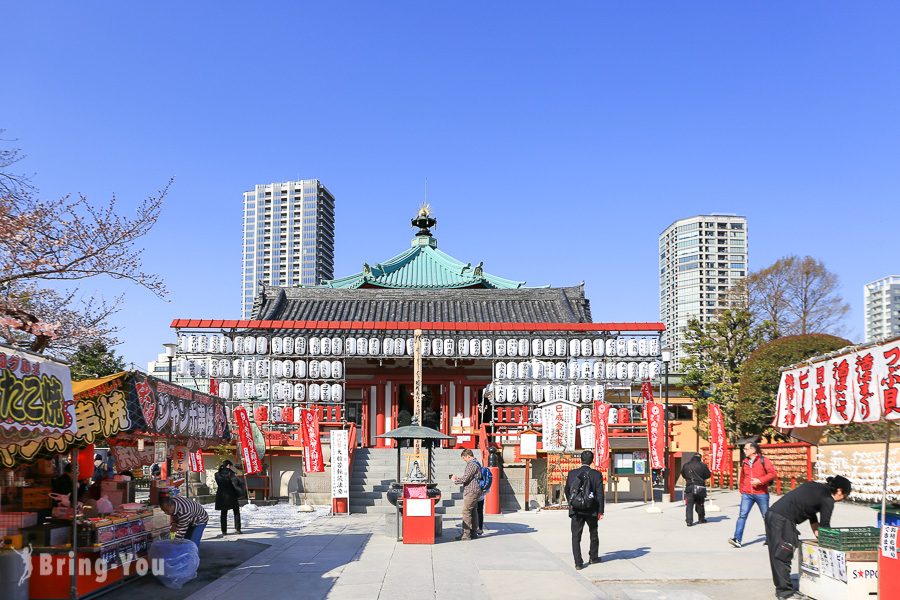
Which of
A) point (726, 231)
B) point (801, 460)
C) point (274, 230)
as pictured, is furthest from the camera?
point (274, 230)

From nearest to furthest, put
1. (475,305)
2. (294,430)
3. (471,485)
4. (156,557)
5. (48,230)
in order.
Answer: (156,557), (48,230), (471,485), (294,430), (475,305)

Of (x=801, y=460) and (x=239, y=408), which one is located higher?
(x=239, y=408)

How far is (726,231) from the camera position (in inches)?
3440

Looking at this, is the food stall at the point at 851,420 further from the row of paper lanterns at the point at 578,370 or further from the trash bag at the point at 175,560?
the row of paper lanterns at the point at 578,370

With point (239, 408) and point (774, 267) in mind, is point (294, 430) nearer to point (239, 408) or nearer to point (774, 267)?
point (239, 408)

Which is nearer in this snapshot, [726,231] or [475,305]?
[475,305]

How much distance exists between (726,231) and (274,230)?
74.1 metres

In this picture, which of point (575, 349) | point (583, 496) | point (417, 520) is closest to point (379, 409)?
point (575, 349)

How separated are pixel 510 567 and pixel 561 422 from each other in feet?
33.0

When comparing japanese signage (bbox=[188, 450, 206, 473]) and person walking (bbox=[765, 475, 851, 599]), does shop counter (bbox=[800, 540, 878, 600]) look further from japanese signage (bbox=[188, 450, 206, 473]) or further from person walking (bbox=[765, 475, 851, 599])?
japanese signage (bbox=[188, 450, 206, 473])

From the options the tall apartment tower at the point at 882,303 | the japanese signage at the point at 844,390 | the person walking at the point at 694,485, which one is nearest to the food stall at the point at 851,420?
the japanese signage at the point at 844,390

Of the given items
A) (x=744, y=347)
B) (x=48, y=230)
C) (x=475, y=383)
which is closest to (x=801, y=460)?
(x=744, y=347)

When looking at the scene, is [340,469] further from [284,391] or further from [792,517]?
[792,517]

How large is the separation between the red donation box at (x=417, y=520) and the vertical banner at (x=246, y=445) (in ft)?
27.1
